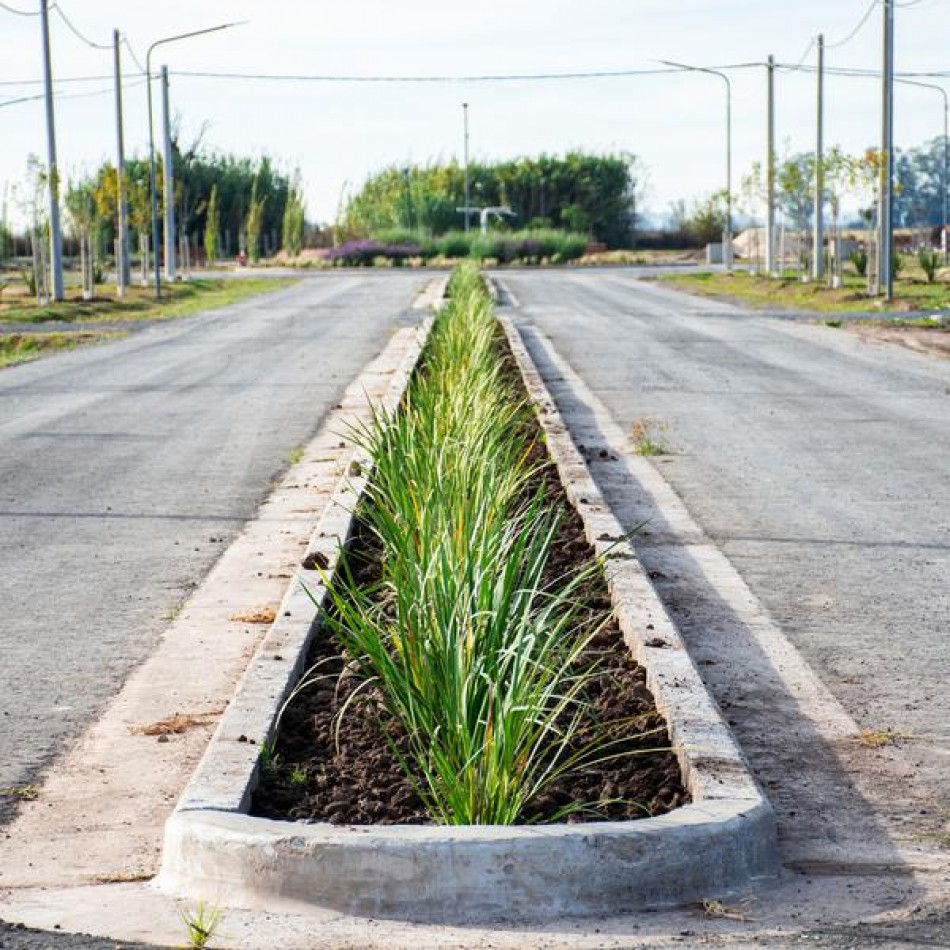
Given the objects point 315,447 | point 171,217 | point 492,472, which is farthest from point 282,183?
point 492,472

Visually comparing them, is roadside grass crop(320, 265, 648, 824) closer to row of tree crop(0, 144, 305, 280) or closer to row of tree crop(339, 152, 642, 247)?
row of tree crop(0, 144, 305, 280)

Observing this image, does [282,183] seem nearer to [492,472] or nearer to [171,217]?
[171,217]

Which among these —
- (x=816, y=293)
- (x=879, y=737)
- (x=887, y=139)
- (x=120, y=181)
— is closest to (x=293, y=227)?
(x=120, y=181)

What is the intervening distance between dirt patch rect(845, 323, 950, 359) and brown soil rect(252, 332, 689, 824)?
16669 millimetres

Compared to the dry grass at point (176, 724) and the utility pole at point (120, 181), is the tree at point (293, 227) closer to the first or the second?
the utility pole at point (120, 181)

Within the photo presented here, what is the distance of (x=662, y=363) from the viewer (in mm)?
20562

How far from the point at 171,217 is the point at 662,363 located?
31797 millimetres

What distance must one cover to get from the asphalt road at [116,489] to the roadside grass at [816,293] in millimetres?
11892

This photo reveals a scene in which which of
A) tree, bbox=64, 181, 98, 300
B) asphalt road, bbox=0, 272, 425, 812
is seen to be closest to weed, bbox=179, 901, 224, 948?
asphalt road, bbox=0, 272, 425, 812

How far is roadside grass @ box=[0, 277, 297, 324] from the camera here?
33.2m

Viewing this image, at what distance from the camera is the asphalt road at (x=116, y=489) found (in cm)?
640

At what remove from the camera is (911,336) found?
24.5 meters

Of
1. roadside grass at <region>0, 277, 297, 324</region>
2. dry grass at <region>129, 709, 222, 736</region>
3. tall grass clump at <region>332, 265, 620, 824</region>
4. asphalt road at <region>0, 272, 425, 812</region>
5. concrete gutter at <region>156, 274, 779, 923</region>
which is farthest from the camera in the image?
roadside grass at <region>0, 277, 297, 324</region>

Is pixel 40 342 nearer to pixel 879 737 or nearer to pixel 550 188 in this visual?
pixel 879 737
